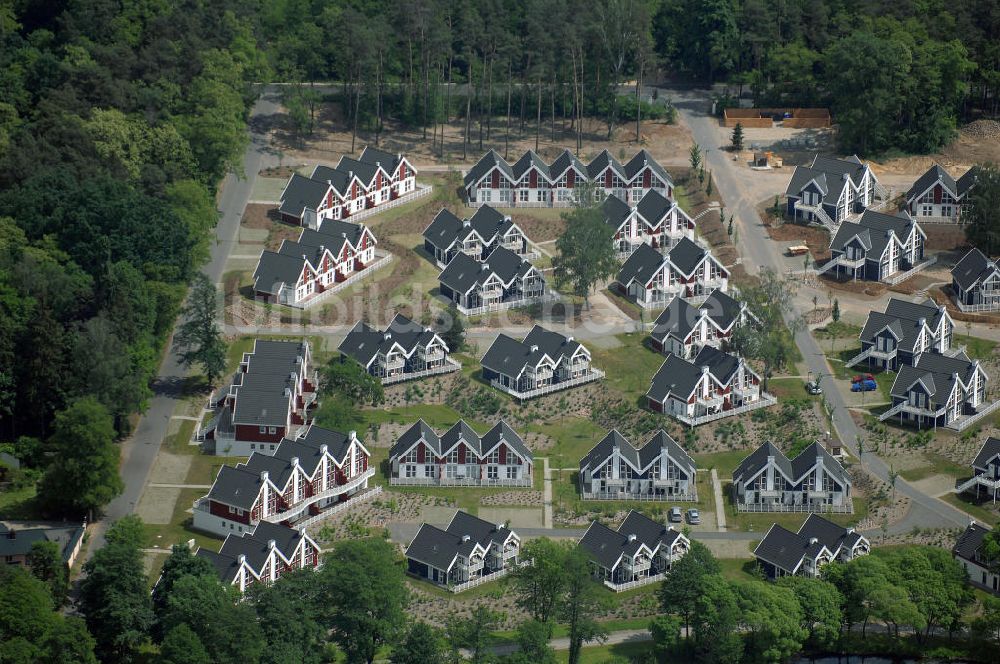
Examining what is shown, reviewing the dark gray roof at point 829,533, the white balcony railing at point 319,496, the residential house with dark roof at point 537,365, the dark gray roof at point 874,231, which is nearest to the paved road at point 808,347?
the dark gray roof at point 829,533

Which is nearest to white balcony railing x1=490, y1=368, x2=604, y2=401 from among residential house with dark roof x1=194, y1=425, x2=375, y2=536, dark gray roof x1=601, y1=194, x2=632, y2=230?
residential house with dark roof x1=194, y1=425, x2=375, y2=536

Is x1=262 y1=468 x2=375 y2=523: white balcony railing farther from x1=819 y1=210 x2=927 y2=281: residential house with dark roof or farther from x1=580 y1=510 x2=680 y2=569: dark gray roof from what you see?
x1=819 y1=210 x2=927 y2=281: residential house with dark roof

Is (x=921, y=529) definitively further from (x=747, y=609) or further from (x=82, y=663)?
(x=82, y=663)

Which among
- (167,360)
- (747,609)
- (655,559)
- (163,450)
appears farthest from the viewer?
(167,360)

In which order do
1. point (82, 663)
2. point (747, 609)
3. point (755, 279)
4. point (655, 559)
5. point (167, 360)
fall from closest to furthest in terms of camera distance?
point (82, 663)
point (747, 609)
point (655, 559)
point (167, 360)
point (755, 279)

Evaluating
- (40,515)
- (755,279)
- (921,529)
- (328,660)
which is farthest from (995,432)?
(40,515)

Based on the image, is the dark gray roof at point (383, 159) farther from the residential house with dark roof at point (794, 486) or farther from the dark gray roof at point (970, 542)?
the dark gray roof at point (970, 542)
